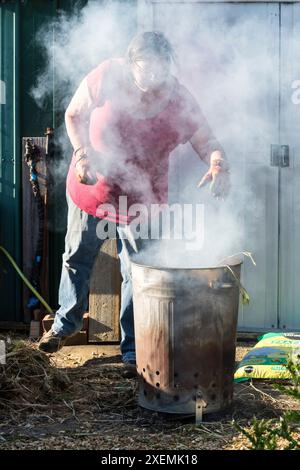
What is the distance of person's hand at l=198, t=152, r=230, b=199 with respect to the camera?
420 cm

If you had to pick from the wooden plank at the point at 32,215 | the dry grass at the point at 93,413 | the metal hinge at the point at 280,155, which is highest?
the metal hinge at the point at 280,155

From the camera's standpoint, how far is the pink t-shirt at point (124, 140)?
4449mm

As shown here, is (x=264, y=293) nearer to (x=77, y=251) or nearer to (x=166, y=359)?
(x=77, y=251)

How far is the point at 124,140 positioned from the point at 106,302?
138 cm

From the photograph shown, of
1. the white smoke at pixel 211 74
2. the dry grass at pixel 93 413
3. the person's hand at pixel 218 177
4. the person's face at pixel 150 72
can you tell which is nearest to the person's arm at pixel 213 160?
the person's hand at pixel 218 177

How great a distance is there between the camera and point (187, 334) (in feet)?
12.1

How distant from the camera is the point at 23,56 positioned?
568 cm

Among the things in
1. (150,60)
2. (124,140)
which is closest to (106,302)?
(124,140)

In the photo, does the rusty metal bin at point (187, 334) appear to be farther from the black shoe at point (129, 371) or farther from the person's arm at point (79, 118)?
the person's arm at point (79, 118)

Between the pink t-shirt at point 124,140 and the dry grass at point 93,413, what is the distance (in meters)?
1.00

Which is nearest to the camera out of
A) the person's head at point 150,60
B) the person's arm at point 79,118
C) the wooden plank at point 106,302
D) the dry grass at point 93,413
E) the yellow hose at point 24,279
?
the dry grass at point 93,413

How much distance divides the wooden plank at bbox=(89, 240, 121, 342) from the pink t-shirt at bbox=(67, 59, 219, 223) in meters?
0.87

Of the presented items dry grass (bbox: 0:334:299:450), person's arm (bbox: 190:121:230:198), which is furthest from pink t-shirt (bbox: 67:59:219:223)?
dry grass (bbox: 0:334:299:450)

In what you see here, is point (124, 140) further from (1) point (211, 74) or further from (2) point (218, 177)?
(1) point (211, 74)
